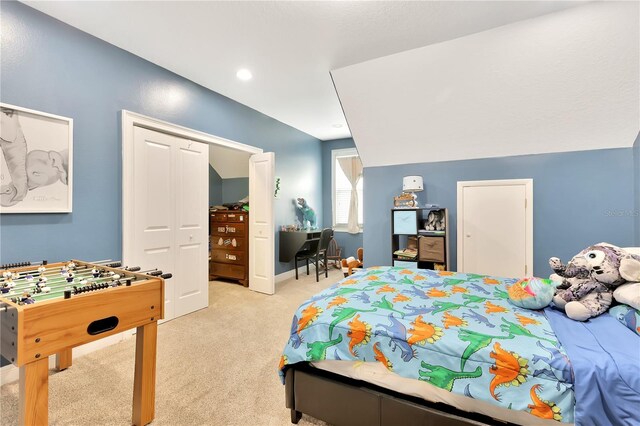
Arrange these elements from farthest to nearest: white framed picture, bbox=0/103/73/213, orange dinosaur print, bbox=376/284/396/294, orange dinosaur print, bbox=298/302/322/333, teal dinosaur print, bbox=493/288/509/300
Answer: white framed picture, bbox=0/103/73/213 < orange dinosaur print, bbox=376/284/396/294 < teal dinosaur print, bbox=493/288/509/300 < orange dinosaur print, bbox=298/302/322/333

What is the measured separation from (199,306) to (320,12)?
3.35 metres

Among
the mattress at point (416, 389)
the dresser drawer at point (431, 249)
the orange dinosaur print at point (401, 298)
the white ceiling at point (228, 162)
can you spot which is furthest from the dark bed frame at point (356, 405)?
the white ceiling at point (228, 162)

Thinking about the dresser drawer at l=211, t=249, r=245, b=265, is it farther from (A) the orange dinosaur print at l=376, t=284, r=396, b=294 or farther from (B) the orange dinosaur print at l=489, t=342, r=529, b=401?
(B) the orange dinosaur print at l=489, t=342, r=529, b=401

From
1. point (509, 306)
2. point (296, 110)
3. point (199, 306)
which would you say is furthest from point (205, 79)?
point (509, 306)

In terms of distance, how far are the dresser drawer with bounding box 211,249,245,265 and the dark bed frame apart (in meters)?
3.15

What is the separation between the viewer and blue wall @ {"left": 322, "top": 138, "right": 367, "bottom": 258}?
5762 mm

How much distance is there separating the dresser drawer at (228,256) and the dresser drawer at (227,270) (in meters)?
0.07

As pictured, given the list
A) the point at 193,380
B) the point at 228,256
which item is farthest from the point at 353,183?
the point at 193,380

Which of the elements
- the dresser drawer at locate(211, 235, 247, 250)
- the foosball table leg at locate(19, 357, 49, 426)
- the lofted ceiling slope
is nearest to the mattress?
the foosball table leg at locate(19, 357, 49, 426)

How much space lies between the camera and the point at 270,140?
15.0 feet

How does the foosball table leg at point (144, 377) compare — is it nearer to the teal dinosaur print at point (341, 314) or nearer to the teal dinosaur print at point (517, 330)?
the teal dinosaur print at point (341, 314)

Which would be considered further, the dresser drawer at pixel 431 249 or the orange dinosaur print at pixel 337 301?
the dresser drawer at pixel 431 249

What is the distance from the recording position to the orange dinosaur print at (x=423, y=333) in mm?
1268

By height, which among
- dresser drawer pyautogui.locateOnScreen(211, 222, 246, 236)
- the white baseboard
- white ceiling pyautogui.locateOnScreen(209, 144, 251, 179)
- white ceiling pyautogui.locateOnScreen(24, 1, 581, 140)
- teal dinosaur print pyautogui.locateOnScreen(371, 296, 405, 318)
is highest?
white ceiling pyautogui.locateOnScreen(24, 1, 581, 140)
